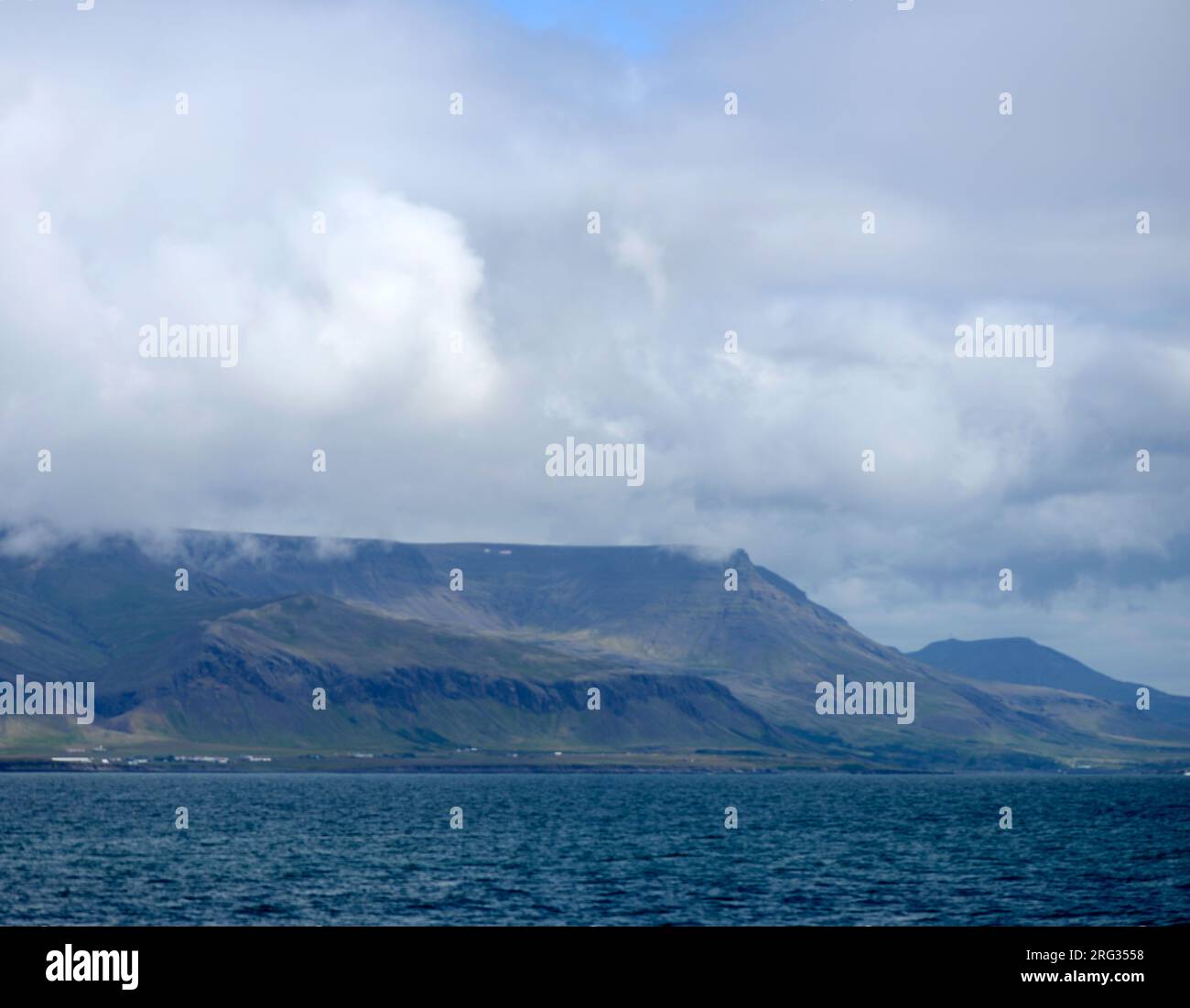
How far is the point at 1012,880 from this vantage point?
12419cm
